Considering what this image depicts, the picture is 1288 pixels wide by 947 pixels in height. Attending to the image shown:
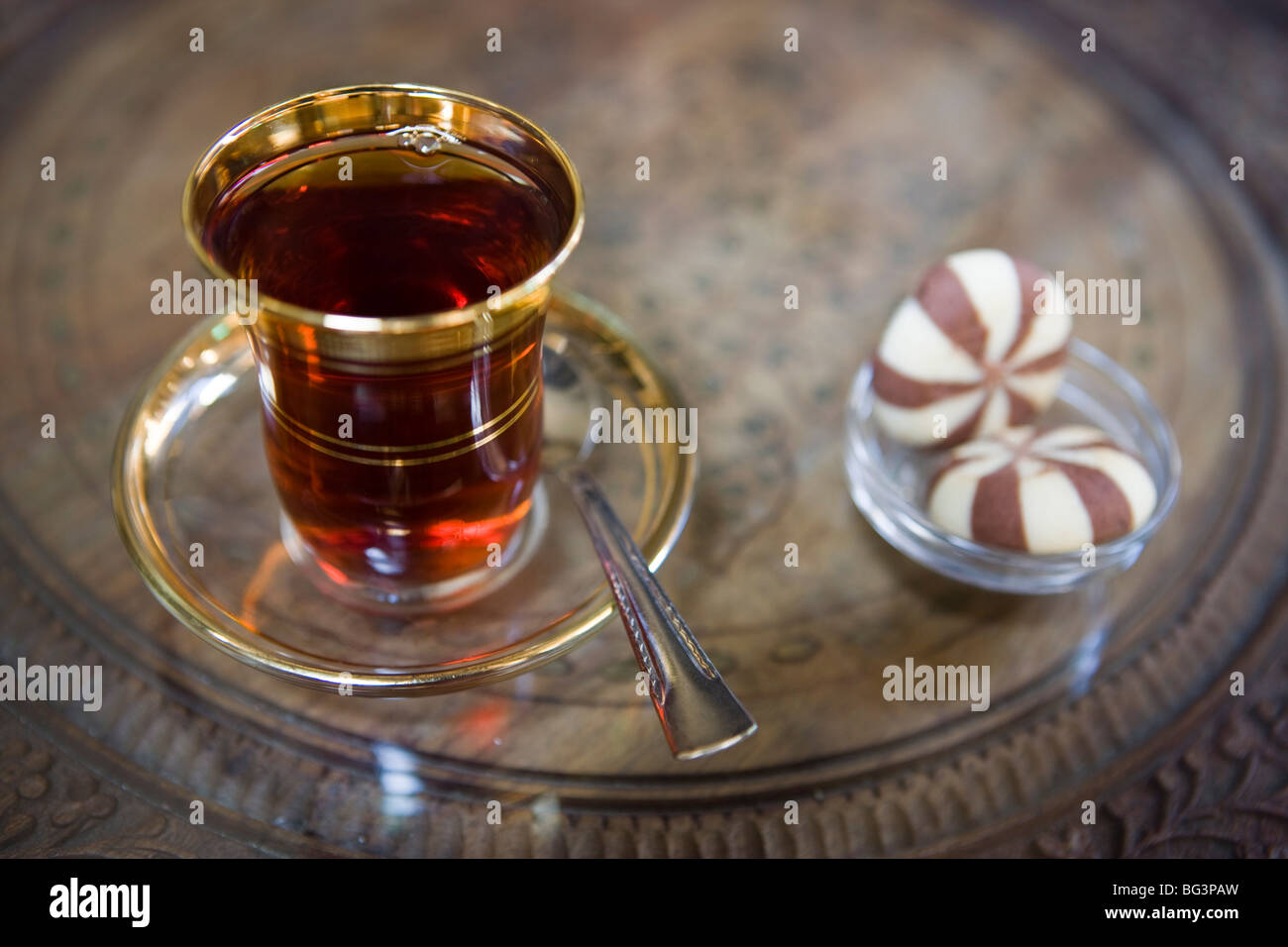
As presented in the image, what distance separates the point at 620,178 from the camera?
1.05 meters

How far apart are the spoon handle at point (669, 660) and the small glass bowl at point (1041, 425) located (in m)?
0.20

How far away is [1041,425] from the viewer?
0.91 metres

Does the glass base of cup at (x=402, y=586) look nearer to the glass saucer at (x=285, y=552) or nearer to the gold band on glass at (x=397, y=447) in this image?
the glass saucer at (x=285, y=552)

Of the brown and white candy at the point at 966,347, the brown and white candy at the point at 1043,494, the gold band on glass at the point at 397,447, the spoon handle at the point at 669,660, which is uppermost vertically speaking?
the brown and white candy at the point at 966,347

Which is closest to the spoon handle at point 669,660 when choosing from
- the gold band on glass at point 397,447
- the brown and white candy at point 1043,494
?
the gold band on glass at point 397,447

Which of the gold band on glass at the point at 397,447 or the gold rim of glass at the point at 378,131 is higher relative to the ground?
the gold rim of glass at the point at 378,131

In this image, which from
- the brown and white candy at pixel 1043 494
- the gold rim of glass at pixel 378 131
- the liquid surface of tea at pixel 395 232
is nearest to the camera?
the gold rim of glass at pixel 378 131

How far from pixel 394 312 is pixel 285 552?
20 cm

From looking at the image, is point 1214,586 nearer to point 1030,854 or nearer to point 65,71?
point 1030,854

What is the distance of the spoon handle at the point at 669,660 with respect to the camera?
0.63 metres

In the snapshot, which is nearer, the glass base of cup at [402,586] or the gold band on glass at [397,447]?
the gold band on glass at [397,447]

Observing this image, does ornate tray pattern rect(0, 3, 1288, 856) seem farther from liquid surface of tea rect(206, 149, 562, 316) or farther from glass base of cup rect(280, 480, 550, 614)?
liquid surface of tea rect(206, 149, 562, 316)

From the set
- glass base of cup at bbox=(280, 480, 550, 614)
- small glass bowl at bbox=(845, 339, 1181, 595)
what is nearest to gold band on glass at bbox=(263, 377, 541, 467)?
glass base of cup at bbox=(280, 480, 550, 614)

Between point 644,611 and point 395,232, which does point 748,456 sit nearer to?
point 644,611
